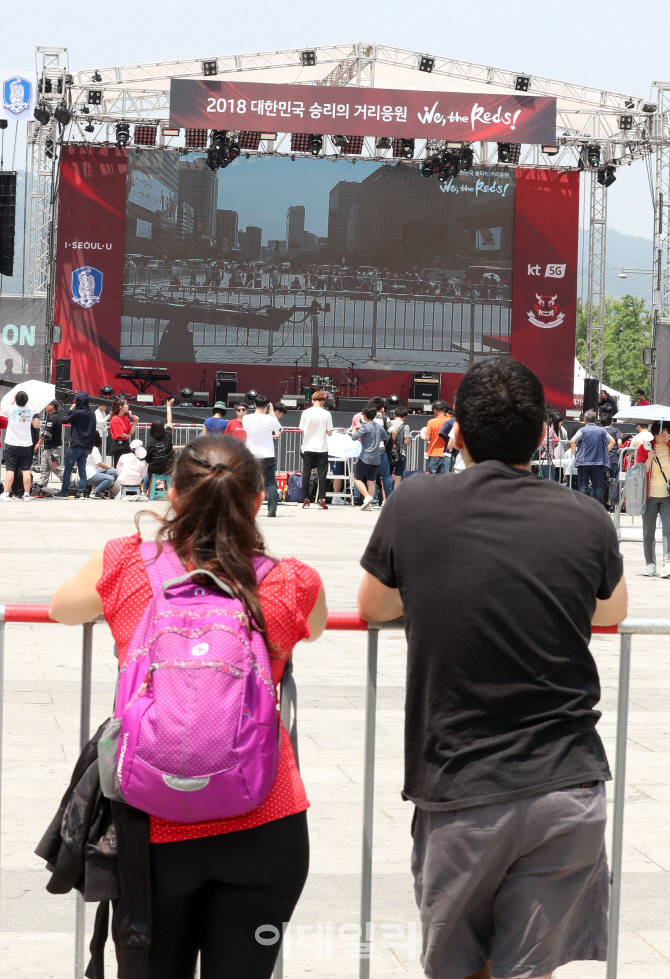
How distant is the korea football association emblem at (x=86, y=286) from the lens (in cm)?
2628

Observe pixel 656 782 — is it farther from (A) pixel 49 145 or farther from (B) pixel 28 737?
(A) pixel 49 145

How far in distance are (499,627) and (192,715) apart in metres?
0.58

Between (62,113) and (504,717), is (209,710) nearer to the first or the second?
(504,717)

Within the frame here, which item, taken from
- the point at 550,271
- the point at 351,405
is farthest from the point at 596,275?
the point at 351,405

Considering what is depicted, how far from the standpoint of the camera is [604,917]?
83.5 inches

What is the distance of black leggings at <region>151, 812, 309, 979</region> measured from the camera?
1942mm

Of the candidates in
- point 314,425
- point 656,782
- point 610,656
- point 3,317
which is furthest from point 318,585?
point 3,317

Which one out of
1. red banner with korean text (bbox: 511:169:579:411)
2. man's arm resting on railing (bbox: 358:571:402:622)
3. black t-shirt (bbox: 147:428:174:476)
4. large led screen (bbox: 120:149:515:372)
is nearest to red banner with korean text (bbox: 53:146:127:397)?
large led screen (bbox: 120:149:515:372)

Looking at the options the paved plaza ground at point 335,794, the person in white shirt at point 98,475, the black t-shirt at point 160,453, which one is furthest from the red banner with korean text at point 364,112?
the paved plaza ground at point 335,794

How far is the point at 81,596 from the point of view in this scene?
82.7 inches

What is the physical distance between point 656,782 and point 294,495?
1469cm

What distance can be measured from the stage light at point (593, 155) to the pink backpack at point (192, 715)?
84.5 ft

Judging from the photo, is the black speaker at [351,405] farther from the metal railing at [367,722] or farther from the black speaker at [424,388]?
the metal railing at [367,722]

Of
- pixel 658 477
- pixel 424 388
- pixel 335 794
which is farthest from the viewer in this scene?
pixel 424 388
